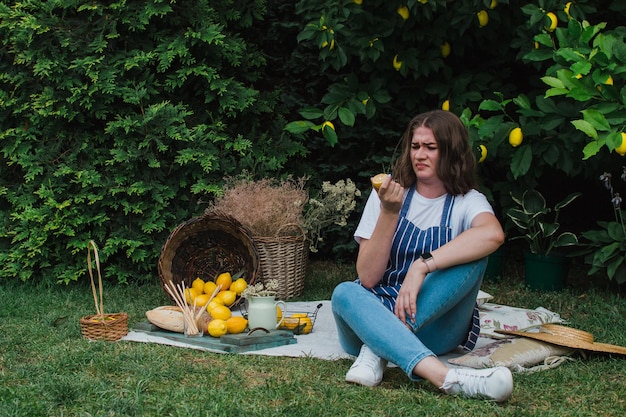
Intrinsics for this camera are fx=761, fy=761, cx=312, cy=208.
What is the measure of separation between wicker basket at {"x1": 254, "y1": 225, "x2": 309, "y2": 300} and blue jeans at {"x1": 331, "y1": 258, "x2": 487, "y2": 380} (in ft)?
4.82

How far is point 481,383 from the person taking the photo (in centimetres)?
244

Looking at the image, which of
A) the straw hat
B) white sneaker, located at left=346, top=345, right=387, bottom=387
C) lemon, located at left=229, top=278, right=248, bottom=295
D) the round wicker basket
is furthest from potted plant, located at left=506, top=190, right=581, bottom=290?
the round wicker basket

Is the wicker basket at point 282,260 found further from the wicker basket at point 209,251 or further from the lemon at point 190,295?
the lemon at point 190,295

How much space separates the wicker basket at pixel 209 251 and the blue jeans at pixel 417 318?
1.42 metres

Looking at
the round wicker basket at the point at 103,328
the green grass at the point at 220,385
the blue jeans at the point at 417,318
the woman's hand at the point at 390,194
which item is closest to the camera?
the green grass at the point at 220,385

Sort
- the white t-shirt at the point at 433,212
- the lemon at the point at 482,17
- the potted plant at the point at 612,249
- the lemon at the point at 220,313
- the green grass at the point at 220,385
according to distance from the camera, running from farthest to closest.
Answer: the lemon at the point at 482,17
the potted plant at the point at 612,249
the lemon at the point at 220,313
the white t-shirt at the point at 433,212
the green grass at the point at 220,385

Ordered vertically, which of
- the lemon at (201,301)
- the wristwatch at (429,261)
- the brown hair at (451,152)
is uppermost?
the brown hair at (451,152)

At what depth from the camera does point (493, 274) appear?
520 centimetres

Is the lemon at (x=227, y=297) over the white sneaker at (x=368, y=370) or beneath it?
over

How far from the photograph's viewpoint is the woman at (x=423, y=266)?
2627 millimetres

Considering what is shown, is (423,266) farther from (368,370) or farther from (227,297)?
(227,297)

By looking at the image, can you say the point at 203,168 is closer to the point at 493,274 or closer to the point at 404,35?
the point at 404,35

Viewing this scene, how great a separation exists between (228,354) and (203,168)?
1.92m

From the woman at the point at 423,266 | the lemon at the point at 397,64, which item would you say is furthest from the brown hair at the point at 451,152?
the lemon at the point at 397,64
